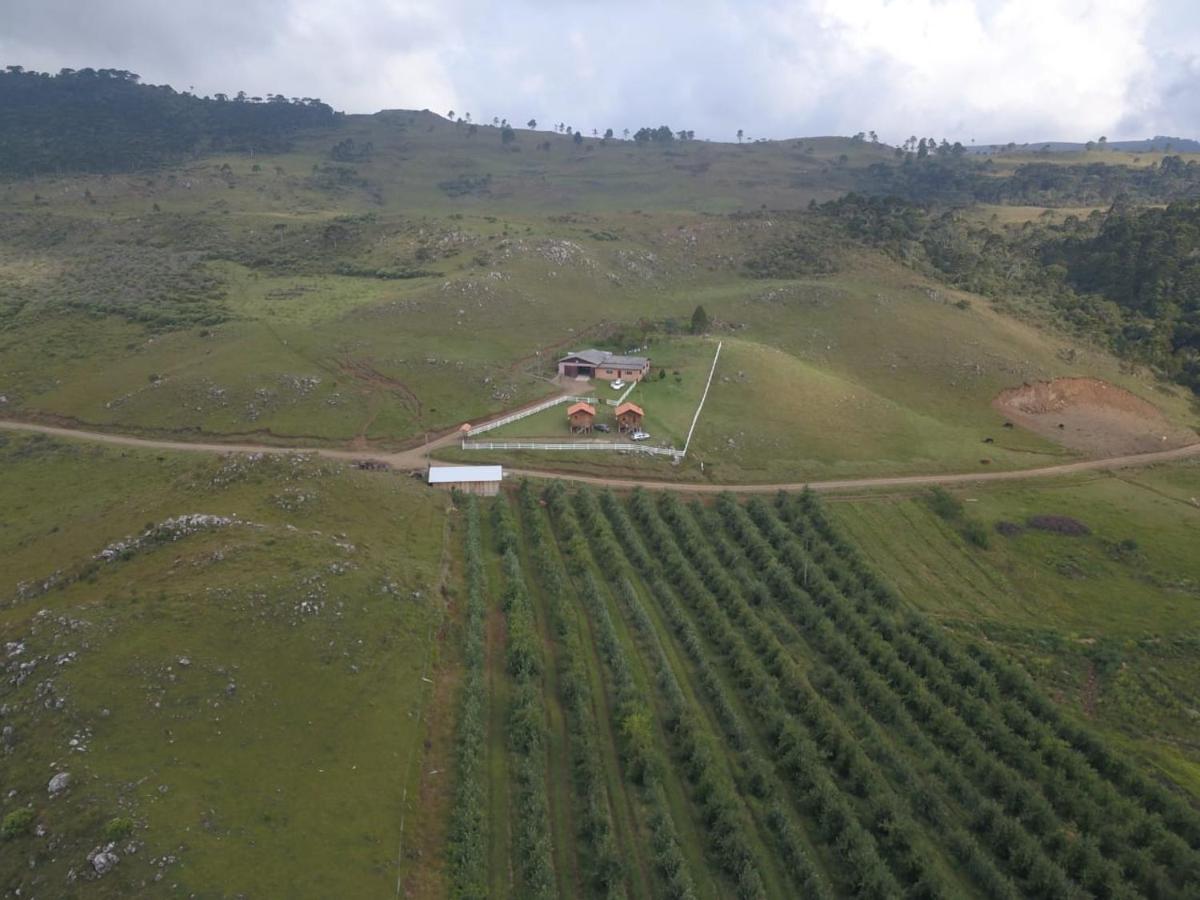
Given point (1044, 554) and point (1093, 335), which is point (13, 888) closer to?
point (1044, 554)

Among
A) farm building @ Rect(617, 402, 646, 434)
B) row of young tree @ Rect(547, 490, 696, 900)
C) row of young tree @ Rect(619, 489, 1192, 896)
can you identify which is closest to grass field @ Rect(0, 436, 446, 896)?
row of young tree @ Rect(547, 490, 696, 900)

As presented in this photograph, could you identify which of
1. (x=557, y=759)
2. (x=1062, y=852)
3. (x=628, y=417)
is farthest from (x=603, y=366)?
(x=1062, y=852)

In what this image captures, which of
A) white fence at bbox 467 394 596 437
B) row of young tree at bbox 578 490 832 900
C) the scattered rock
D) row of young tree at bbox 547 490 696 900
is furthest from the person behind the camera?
white fence at bbox 467 394 596 437

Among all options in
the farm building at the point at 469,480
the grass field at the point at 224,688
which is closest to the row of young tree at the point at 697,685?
the farm building at the point at 469,480

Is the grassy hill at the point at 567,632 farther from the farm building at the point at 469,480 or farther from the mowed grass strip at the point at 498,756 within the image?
the farm building at the point at 469,480

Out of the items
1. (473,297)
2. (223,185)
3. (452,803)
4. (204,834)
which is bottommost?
(452,803)

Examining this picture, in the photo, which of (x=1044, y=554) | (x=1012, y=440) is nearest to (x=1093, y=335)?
(x=1012, y=440)

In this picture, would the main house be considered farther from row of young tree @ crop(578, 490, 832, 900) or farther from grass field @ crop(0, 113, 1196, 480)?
row of young tree @ crop(578, 490, 832, 900)

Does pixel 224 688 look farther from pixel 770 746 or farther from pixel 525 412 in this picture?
pixel 525 412
